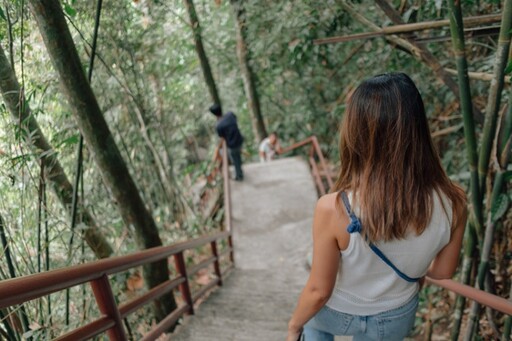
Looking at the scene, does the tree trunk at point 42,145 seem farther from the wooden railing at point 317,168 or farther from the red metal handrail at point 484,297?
the wooden railing at point 317,168

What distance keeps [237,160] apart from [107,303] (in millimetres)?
5153

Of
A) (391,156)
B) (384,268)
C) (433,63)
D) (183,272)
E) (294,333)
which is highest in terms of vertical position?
(433,63)

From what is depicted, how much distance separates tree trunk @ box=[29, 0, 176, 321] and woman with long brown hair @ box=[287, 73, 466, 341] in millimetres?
1947

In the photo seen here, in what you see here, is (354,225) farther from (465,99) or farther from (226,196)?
(226,196)

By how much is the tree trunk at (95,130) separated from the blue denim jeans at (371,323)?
192 cm

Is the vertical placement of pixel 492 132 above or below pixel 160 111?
below

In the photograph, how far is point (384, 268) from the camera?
1.14 metres

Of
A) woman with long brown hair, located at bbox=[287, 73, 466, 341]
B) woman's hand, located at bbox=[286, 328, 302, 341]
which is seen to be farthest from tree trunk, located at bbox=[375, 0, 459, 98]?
woman's hand, located at bbox=[286, 328, 302, 341]

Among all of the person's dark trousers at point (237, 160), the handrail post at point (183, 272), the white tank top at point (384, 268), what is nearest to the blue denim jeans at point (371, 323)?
the white tank top at point (384, 268)

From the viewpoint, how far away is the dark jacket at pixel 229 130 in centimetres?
654

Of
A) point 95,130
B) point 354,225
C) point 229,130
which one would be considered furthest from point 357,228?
point 229,130

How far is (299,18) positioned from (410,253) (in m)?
3.74

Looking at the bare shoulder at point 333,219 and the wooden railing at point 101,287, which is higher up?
the bare shoulder at point 333,219

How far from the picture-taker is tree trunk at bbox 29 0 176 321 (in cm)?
224
